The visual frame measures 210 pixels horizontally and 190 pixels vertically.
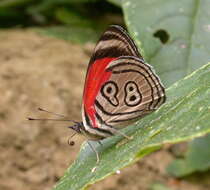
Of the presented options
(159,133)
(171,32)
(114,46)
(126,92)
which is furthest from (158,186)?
(159,133)

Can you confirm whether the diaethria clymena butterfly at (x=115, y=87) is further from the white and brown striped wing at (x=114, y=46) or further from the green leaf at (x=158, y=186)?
the green leaf at (x=158, y=186)

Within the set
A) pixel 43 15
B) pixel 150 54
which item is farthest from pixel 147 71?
pixel 43 15

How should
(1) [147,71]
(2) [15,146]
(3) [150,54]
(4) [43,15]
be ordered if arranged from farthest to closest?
(4) [43,15], (2) [15,146], (3) [150,54], (1) [147,71]

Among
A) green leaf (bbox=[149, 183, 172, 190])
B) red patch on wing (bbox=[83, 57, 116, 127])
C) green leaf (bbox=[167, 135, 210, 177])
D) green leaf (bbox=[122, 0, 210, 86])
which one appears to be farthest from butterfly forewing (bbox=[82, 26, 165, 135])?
green leaf (bbox=[149, 183, 172, 190])

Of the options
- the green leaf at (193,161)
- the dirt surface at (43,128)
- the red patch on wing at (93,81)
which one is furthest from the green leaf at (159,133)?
the dirt surface at (43,128)

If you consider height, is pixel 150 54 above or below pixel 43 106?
above

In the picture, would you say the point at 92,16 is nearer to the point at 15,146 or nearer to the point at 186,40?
the point at 15,146

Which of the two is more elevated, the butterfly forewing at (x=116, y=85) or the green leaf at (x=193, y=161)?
the butterfly forewing at (x=116, y=85)

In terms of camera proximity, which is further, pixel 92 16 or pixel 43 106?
pixel 92 16
